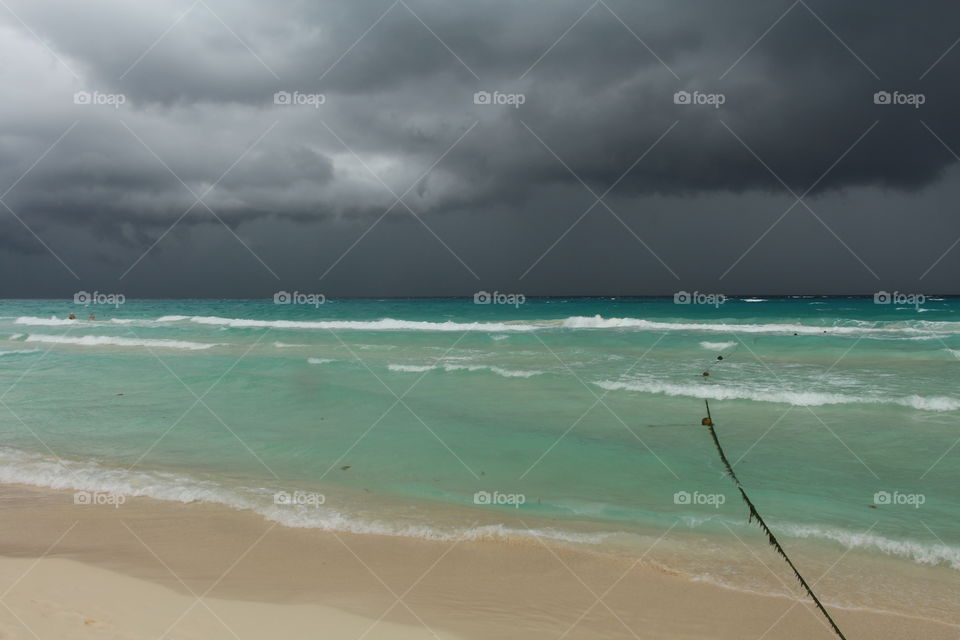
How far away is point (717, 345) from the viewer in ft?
70.4

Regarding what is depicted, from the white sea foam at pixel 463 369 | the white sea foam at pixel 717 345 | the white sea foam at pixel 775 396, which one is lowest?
the white sea foam at pixel 775 396

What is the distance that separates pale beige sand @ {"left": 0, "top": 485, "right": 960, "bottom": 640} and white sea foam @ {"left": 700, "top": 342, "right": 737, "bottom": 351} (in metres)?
17.7

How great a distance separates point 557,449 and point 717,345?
15.9 metres

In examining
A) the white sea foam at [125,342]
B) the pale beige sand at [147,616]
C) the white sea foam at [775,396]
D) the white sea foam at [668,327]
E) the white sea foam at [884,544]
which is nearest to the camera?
the pale beige sand at [147,616]

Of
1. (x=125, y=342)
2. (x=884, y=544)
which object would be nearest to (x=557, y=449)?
(x=884, y=544)

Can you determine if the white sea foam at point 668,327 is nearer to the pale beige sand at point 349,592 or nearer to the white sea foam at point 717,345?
the white sea foam at point 717,345

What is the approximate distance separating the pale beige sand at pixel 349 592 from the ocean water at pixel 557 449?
32cm

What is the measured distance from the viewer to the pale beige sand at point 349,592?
11.1 ft

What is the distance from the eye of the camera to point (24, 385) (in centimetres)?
1316

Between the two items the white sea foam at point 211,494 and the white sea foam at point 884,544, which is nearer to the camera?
the white sea foam at point 884,544

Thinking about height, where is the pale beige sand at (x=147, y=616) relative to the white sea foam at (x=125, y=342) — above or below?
below

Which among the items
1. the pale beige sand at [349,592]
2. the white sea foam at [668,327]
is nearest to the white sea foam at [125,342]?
the white sea foam at [668,327]

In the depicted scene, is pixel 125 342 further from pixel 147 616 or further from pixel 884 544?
pixel 884 544

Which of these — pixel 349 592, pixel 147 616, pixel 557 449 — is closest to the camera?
pixel 147 616
